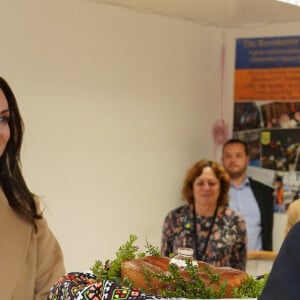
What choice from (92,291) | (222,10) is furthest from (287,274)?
(222,10)

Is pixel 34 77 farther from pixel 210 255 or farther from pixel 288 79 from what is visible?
pixel 288 79

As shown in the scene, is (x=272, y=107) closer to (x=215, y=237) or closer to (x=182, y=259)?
(x=215, y=237)

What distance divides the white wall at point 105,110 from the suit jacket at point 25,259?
2410 millimetres

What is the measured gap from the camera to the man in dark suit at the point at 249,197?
6.01 metres

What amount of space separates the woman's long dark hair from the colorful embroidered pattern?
0.83 metres

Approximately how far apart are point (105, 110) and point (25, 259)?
3077 millimetres

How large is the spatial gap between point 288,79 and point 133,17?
131cm

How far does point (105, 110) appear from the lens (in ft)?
18.3

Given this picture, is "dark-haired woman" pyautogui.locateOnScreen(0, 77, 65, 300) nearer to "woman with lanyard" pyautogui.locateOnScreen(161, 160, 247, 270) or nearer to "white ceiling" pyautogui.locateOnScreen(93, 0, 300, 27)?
"woman with lanyard" pyautogui.locateOnScreen(161, 160, 247, 270)

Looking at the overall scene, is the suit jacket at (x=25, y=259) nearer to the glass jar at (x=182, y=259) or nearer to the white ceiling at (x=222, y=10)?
the glass jar at (x=182, y=259)

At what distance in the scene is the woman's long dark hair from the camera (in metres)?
2.61

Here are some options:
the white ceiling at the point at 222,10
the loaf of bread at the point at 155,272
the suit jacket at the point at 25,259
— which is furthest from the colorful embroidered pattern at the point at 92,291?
the white ceiling at the point at 222,10

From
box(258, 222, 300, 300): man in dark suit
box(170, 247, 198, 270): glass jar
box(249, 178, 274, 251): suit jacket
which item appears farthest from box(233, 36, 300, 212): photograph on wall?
box(258, 222, 300, 300): man in dark suit

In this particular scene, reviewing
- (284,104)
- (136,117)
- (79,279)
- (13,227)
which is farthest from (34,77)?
(79,279)
